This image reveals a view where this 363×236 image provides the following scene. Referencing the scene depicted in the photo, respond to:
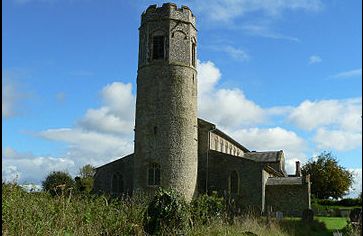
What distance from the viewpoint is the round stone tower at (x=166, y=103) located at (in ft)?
107

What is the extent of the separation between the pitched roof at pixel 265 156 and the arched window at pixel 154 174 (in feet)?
67.5

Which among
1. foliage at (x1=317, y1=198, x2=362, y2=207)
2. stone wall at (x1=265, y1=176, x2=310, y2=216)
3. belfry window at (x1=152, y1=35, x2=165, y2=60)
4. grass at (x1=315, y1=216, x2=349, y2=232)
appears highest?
belfry window at (x1=152, y1=35, x2=165, y2=60)

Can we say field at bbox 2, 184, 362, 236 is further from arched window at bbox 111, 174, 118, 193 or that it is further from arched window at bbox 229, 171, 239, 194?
arched window at bbox 111, 174, 118, 193

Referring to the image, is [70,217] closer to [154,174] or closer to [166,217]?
[166,217]

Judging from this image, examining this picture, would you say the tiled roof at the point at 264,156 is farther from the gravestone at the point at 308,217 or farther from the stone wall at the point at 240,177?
the gravestone at the point at 308,217

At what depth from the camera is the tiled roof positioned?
5064 centimetres

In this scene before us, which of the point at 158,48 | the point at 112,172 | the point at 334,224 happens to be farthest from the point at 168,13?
the point at 334,224

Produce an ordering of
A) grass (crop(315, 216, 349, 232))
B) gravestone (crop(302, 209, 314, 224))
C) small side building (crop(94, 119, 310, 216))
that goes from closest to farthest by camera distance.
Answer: grass (crop(315, 216, 349, 232)) < gravestone (crop(302, 209, 314, 224)) < small side building (crop(94, 119, 310, 216))

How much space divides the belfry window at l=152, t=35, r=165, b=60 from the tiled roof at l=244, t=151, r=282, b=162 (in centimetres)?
2132

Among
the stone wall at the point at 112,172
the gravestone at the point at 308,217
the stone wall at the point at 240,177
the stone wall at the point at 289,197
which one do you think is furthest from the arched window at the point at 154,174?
the gravestone at the point at 308,217

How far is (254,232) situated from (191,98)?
64.0 ft

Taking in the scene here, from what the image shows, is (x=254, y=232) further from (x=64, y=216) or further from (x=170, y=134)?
(x=170, y=134)

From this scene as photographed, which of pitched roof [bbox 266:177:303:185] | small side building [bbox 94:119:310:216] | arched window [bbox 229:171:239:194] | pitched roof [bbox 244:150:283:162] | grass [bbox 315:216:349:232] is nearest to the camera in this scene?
grass [bbox 315:216:349:232]

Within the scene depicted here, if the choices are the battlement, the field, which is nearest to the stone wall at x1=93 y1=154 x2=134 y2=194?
the battlement
